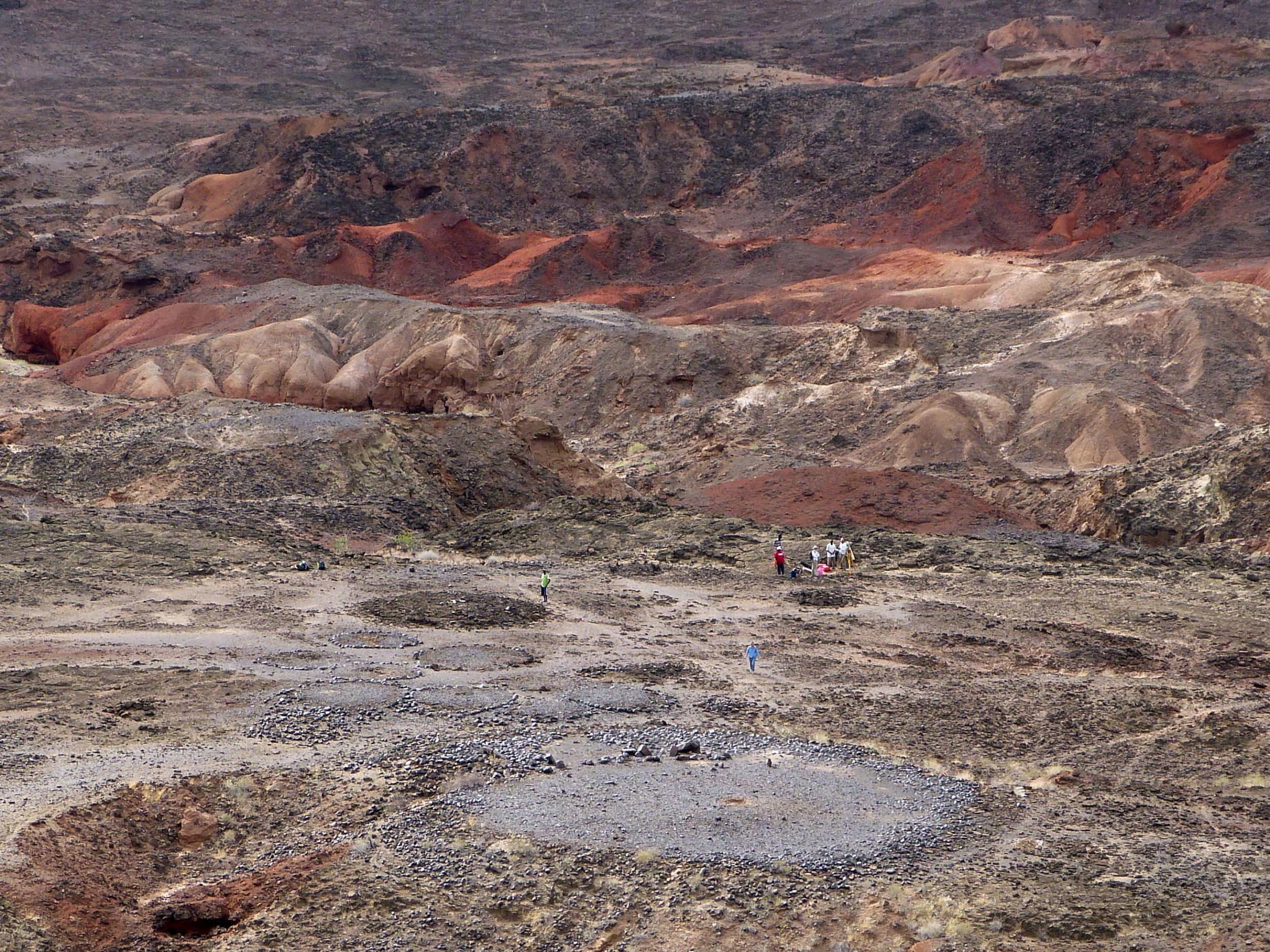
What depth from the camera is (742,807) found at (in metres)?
15.1

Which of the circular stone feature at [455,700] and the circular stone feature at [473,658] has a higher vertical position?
the circular stone feature at [455,700]

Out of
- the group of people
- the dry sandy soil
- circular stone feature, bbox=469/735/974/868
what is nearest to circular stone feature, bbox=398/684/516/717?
the dry sandy soil

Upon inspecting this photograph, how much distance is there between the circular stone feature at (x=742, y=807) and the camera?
46.8ft

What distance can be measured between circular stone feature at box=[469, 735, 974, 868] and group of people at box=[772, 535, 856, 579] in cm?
1025

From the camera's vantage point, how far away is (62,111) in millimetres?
82062

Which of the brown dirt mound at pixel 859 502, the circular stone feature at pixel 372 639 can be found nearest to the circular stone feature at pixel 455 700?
the circular stone feature at pixel 372 639

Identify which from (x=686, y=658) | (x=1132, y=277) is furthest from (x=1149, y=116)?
(x=686, y=658)

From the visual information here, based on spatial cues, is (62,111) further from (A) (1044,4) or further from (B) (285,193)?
(A) (1044,4)

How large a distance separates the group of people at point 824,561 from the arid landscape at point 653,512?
1.68 ft

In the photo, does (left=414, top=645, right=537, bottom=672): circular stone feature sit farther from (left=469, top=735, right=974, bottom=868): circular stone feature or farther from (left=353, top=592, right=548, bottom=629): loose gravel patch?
(left=469, top=735, right=974, bottom=868): circular stone feature

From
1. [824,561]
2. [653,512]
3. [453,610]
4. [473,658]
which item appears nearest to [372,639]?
[473,658]

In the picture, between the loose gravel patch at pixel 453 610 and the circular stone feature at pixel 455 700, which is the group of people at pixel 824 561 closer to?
the loose gravel patch at pixel 453 610

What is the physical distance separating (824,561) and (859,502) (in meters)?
4.68

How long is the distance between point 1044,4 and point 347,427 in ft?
247
